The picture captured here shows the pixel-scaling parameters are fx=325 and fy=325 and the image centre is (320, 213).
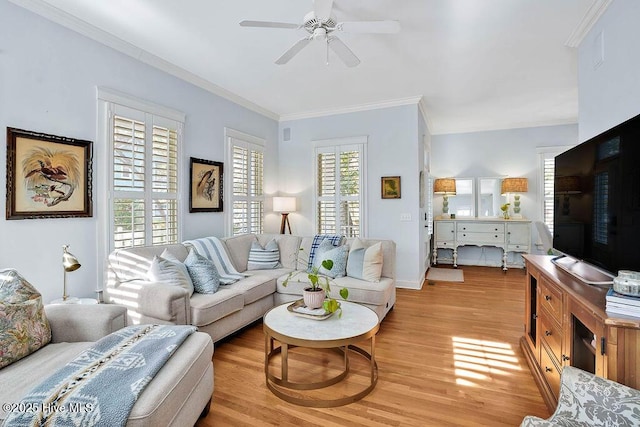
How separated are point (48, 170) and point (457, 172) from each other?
6650 mm

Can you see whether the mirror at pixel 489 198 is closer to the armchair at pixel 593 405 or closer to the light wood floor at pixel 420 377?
the light wood floor at pixel 420 377

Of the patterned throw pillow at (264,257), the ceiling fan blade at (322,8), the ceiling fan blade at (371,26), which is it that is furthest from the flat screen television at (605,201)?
the patterned throw pillow at (264,257)

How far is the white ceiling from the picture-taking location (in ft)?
8.42

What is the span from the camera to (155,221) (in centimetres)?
349

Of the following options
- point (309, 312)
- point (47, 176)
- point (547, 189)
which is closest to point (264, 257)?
point (309, 312)

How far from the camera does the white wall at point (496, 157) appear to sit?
624 cm

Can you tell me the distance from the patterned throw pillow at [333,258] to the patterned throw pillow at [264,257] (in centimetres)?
58

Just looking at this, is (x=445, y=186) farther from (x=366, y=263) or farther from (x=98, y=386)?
(x=98, y=386)

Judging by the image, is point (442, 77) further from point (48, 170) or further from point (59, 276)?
point (59, 276)

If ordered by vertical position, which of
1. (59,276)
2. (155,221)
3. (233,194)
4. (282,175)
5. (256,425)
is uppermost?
(282,175)

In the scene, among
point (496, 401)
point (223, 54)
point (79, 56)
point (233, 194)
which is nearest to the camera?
point (496, 401)

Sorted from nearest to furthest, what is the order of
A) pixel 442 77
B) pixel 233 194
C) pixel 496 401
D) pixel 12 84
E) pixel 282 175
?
pixel 496 401 → pixel 12 84 → pixel 442 77 → pixel 233 194 → pixel 282 175

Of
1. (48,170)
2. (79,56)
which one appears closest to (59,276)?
(48,170)

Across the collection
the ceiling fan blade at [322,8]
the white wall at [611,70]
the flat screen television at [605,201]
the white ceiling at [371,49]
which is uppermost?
the white ceiling at [371,49]
